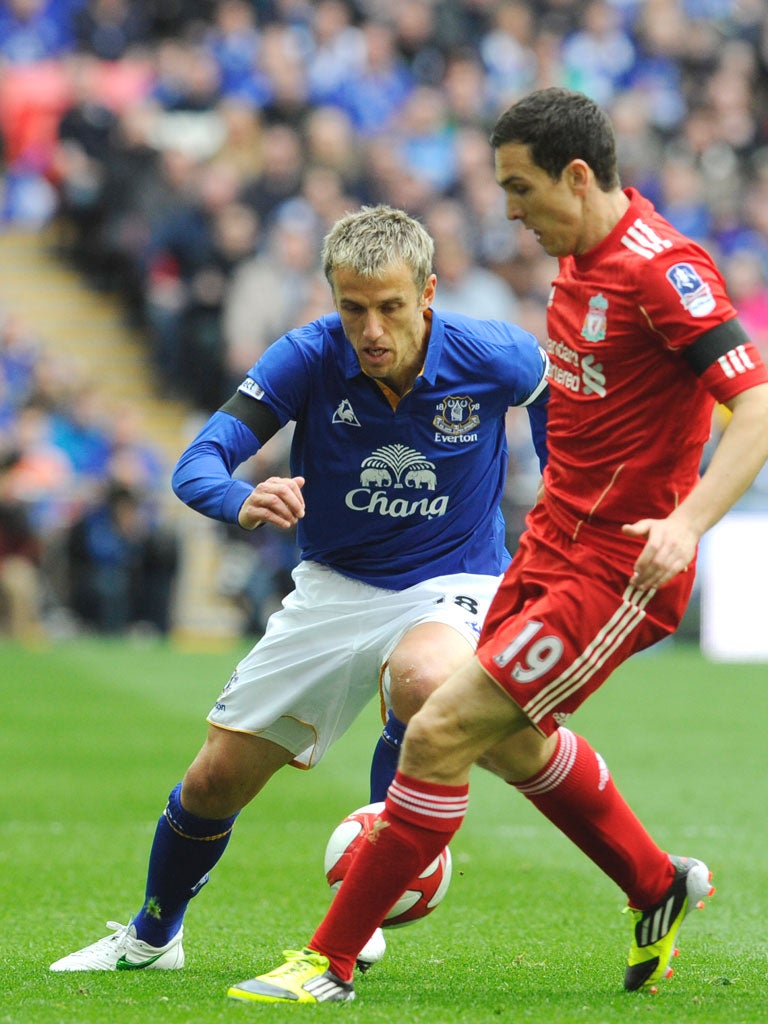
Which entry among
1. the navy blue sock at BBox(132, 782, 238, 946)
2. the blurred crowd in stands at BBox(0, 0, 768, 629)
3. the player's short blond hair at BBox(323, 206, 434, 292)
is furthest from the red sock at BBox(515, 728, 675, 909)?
the blurred crowd in stands at BBox(0, 0, 768, 629)

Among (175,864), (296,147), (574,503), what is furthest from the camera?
(296,147)

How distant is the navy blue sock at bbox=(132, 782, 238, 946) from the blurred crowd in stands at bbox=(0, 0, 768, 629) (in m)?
10.9

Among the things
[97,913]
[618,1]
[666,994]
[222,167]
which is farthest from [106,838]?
[618,1]

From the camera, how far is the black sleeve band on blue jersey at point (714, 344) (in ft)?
14.1

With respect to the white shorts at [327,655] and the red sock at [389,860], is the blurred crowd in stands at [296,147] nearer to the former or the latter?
the white shorts at [327,655]

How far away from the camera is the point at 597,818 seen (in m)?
4.95

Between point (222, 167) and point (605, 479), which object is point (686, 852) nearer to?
point (605, 479)

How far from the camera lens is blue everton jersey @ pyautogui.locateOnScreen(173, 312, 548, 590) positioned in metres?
5.38

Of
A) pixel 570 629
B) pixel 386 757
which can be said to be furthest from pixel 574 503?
pixel 386 757

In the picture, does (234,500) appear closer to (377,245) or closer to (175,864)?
(377,245)

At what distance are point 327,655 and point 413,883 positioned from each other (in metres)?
0.72

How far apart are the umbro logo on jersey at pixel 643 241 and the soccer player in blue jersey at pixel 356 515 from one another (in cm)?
76

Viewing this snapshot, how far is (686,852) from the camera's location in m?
7.54

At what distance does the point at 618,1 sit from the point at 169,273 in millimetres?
7804
